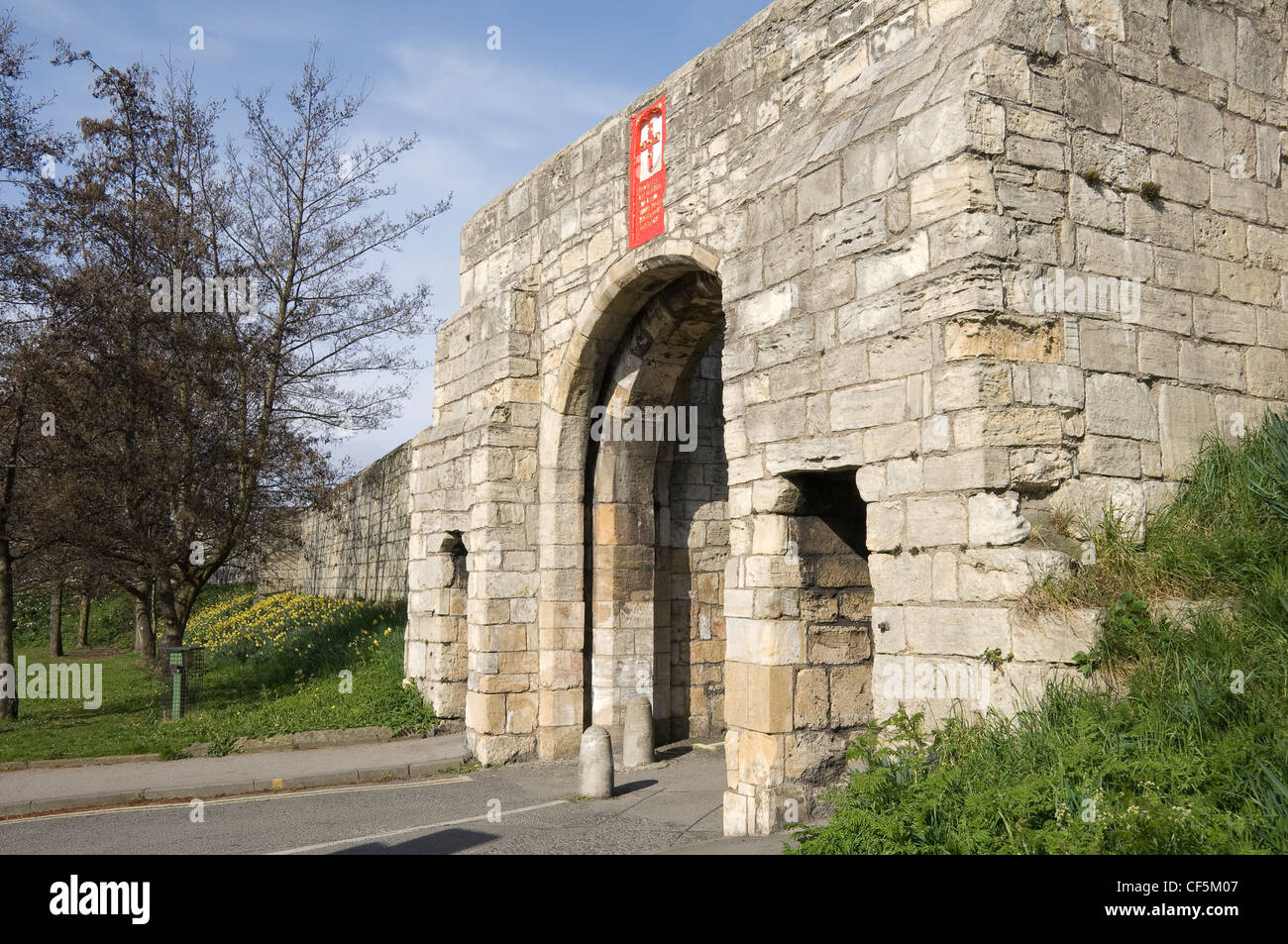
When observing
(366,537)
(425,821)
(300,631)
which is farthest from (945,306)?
(366,537)

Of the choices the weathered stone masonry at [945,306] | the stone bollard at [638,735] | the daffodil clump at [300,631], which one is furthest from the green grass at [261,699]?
the weathered stone masonry at [945,306]

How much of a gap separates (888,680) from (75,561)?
10.8 metres

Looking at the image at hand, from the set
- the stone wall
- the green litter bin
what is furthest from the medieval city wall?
the green litter bin

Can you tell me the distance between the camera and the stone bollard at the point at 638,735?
30.5 feet

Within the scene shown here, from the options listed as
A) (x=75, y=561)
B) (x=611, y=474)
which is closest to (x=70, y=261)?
(x=75, y=561)

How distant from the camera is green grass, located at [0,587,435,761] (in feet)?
34.5

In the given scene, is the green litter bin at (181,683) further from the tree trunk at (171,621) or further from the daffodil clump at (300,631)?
the daffodil clump at (300,631)

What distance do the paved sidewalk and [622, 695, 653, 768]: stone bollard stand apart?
162cm

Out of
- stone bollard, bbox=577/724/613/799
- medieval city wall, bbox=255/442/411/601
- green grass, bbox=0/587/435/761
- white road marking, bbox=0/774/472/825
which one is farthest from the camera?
medieval city wall, bbox=255/442/411/601

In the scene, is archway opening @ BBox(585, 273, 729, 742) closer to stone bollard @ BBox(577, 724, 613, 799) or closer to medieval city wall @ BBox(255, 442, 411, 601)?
stone bollard @ BBox(577, 724, 613, 799)

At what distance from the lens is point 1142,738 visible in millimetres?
3734

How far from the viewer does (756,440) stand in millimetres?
6031

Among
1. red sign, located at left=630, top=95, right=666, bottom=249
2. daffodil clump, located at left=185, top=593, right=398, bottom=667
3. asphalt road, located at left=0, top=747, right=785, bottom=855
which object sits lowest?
asphalt road, located at left=0, top=747, right=785, bottom=855
